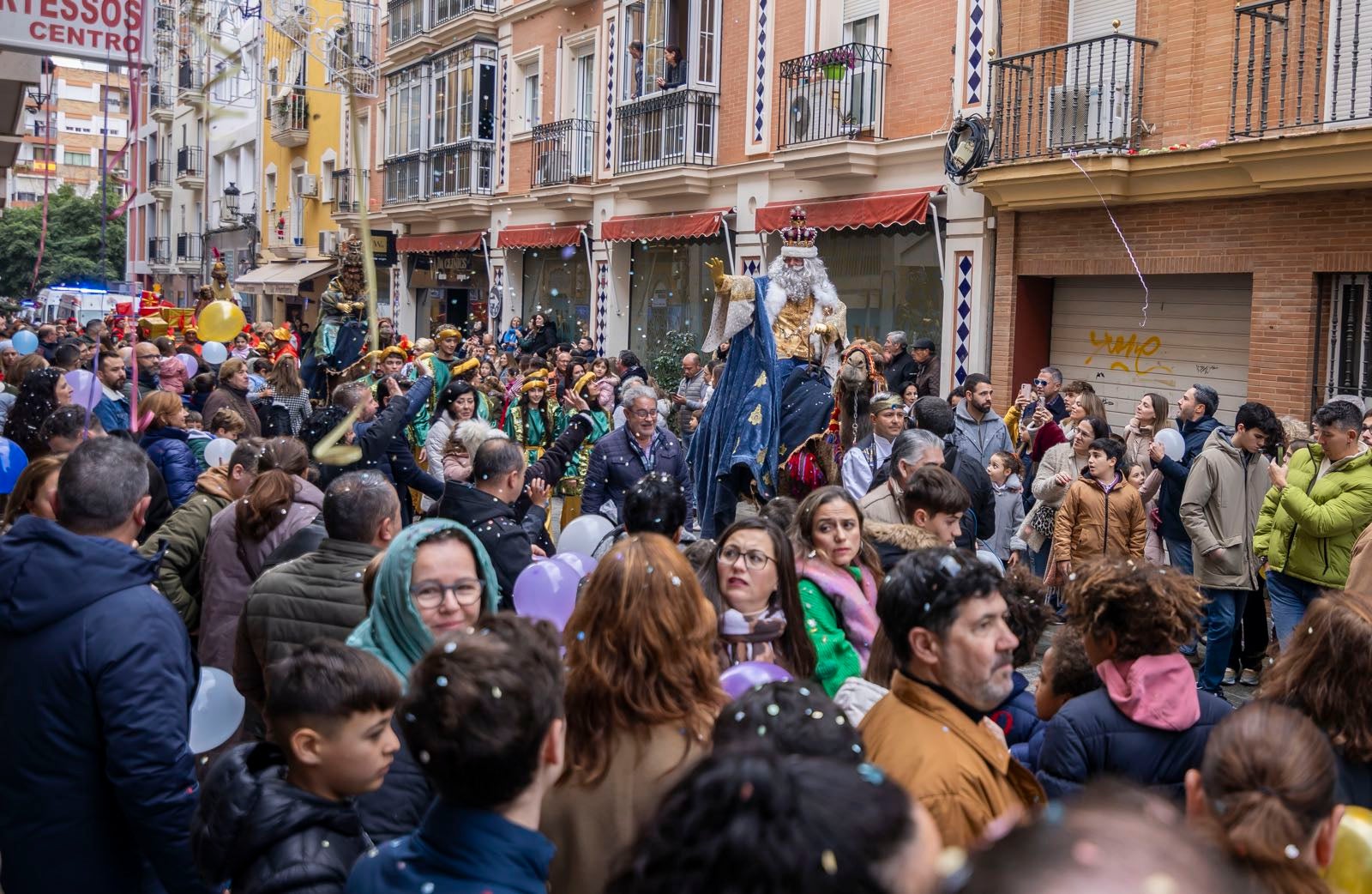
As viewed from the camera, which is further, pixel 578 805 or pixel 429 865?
pixel 578 805

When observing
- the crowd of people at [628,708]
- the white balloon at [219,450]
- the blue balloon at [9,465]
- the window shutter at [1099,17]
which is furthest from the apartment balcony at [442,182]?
the crowd of people at [628,708]

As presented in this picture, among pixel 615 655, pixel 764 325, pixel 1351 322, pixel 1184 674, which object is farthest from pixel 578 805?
pixel 1351 322

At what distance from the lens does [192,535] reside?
4770 mm

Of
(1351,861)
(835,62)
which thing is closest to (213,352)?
(835,62)

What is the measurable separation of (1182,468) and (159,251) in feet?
138

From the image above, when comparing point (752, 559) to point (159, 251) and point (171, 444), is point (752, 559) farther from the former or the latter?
point (159, 251)

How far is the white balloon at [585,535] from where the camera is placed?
536 centimetres

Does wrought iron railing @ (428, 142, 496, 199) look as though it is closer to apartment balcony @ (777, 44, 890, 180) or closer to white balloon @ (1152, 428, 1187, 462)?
apartment balcony @ (777, 44, 890, 180)

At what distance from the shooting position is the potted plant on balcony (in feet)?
48.2

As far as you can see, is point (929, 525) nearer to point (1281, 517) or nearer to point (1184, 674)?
point (1184, 674)

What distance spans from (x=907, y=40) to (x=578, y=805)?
44.1 ft

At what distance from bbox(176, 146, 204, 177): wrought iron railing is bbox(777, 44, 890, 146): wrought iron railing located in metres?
25.3

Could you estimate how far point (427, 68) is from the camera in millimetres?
25312

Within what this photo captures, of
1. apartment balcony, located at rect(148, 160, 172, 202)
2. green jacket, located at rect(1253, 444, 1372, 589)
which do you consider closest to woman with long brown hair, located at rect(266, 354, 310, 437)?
green jacket, located at rect(1253, 444, 1372, 589)
